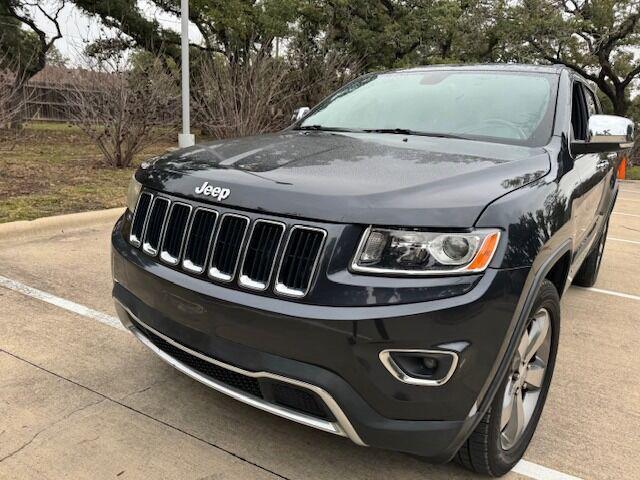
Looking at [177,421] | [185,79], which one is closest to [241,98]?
[185,79]

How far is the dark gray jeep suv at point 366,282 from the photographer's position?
6.27 ft

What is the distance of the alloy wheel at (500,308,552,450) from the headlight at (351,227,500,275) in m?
0.51

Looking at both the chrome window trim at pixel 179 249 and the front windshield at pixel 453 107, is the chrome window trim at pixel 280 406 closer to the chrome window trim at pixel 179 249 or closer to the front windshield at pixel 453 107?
the chrome window trim at pixel 179 249

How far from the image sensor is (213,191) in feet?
7.45

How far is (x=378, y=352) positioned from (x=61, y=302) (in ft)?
9.70

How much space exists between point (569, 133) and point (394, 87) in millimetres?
1169

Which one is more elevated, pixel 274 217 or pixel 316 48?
pixel 316 48

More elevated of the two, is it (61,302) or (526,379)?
(526,379)

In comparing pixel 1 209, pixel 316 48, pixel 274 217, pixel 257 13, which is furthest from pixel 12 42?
pixel 274 217

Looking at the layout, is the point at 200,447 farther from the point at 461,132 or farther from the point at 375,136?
the point at 461,132

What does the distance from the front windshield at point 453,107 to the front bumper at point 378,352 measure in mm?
1305

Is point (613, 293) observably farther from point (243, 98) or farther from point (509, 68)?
point (243, 98)

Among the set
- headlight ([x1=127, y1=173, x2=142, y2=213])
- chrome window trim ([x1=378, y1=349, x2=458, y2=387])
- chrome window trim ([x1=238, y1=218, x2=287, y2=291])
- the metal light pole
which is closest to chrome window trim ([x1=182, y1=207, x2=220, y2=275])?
chrome window trim ([x1=238, y1=218, x2=287, y2=291])

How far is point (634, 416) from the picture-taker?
9.61ft
